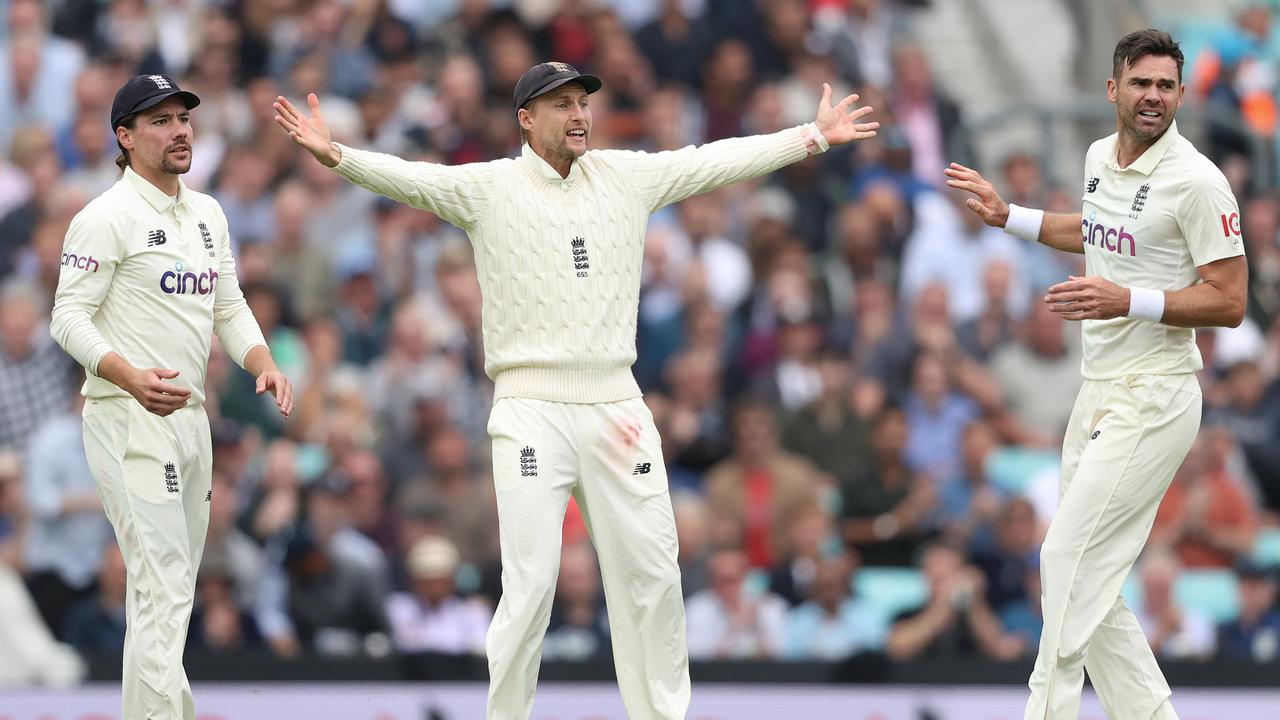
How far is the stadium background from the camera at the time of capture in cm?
1253

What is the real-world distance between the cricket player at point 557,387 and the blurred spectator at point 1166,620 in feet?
15.4

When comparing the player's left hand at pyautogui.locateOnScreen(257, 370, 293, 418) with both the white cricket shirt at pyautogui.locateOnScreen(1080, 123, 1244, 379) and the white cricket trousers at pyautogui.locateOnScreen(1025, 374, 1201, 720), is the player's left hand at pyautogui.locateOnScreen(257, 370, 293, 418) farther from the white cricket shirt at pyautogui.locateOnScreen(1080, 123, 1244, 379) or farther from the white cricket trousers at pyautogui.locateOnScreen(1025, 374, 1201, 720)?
the white cricket shirt at pyautogui.locateOnScreen(1080, 123, 1244, 379)

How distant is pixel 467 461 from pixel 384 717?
2.95 meters

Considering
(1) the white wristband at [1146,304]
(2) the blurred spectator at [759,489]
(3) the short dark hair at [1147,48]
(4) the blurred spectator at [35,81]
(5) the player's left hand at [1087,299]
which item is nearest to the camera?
(5) the player's left hand at [1087,299]

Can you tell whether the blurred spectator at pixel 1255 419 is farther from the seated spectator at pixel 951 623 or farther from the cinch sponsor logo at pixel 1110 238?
the cinch sponsor logo at pixel 1110 238

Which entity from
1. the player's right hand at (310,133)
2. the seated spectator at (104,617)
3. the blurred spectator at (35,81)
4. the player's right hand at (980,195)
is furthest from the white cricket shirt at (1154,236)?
the blurred spectator at (35,81)

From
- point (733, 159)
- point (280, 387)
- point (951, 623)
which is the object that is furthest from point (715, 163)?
point (951, 623)

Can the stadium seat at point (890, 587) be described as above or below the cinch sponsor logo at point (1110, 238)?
below

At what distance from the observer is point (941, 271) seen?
15289 millimetres

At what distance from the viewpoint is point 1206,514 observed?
1370cm

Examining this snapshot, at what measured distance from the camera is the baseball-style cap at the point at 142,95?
8.72 m

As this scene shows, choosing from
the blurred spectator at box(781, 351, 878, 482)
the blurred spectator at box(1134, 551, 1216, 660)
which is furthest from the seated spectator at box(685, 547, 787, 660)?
the blurred spectator at box(1134, 551, 1216, 660)

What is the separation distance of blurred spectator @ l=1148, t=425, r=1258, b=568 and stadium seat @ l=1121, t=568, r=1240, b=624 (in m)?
0.06

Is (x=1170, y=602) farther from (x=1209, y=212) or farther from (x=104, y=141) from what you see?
(x=104, y=141)
